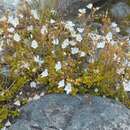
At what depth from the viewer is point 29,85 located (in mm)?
4637

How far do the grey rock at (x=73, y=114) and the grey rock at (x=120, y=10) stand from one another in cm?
235

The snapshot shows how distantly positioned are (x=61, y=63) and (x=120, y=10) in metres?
2.13

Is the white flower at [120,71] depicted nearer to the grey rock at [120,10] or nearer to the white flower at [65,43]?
the white flower at [65,43]

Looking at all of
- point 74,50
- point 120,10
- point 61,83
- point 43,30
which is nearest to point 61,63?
point 74,50

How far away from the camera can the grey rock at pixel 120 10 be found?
20.9 feet

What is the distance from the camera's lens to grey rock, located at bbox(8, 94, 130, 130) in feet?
13.0

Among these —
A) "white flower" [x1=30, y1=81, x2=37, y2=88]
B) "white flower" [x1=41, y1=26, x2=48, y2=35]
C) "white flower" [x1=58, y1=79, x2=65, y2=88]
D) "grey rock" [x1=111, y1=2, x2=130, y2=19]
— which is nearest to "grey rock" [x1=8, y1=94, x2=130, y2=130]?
"white flower" [x1=58, y1=79, x2=65, y2=88]

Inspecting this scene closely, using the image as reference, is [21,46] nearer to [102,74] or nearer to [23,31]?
[23,31]

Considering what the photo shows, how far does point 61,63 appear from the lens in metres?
4.58

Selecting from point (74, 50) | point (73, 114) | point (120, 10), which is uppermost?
point (120, 10)

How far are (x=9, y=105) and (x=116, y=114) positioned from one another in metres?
1.03

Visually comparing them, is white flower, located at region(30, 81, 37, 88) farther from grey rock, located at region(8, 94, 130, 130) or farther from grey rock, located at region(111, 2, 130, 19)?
grey rock, located at region(111, 2, 130, 19)

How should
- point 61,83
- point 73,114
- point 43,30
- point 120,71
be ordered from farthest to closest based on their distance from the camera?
point 43,30, point 120,71, point 61,83, point 73,114

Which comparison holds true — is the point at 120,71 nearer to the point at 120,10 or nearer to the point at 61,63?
the point at 61,63
